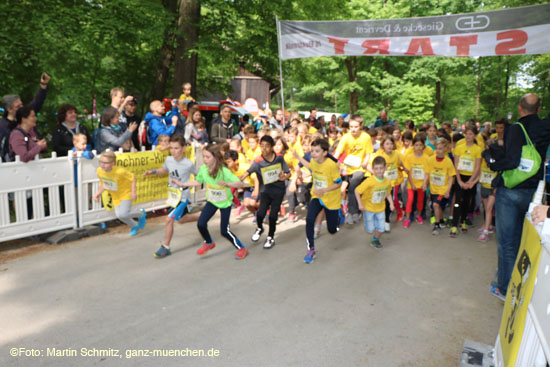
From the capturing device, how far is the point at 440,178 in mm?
8039

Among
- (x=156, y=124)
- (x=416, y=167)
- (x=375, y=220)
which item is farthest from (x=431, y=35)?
(x=156, y=124)

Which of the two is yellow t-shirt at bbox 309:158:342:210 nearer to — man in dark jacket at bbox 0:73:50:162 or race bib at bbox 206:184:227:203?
race bib at bbox 206:184:227:203

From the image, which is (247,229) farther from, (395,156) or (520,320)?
(520,320)

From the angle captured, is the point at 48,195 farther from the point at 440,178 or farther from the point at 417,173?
the point at 440,178

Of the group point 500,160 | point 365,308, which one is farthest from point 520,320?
point 500,160

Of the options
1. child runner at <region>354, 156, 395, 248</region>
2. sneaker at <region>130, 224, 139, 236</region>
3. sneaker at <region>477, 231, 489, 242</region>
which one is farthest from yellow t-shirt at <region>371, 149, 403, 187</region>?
sneaker at <region>130, 224, 139, 236</region>

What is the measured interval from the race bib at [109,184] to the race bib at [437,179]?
573 centimetres

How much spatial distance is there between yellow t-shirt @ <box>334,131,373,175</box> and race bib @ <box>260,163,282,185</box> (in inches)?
70.7

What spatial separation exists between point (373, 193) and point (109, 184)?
4.28 m

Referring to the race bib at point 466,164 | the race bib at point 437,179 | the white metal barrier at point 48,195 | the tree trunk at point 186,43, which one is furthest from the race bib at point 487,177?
the tree trunk at point 186,43

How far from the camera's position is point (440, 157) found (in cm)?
814

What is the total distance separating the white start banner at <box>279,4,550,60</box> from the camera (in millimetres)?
8172

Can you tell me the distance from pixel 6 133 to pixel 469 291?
23.4 feet

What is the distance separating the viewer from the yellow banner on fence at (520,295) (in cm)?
288
